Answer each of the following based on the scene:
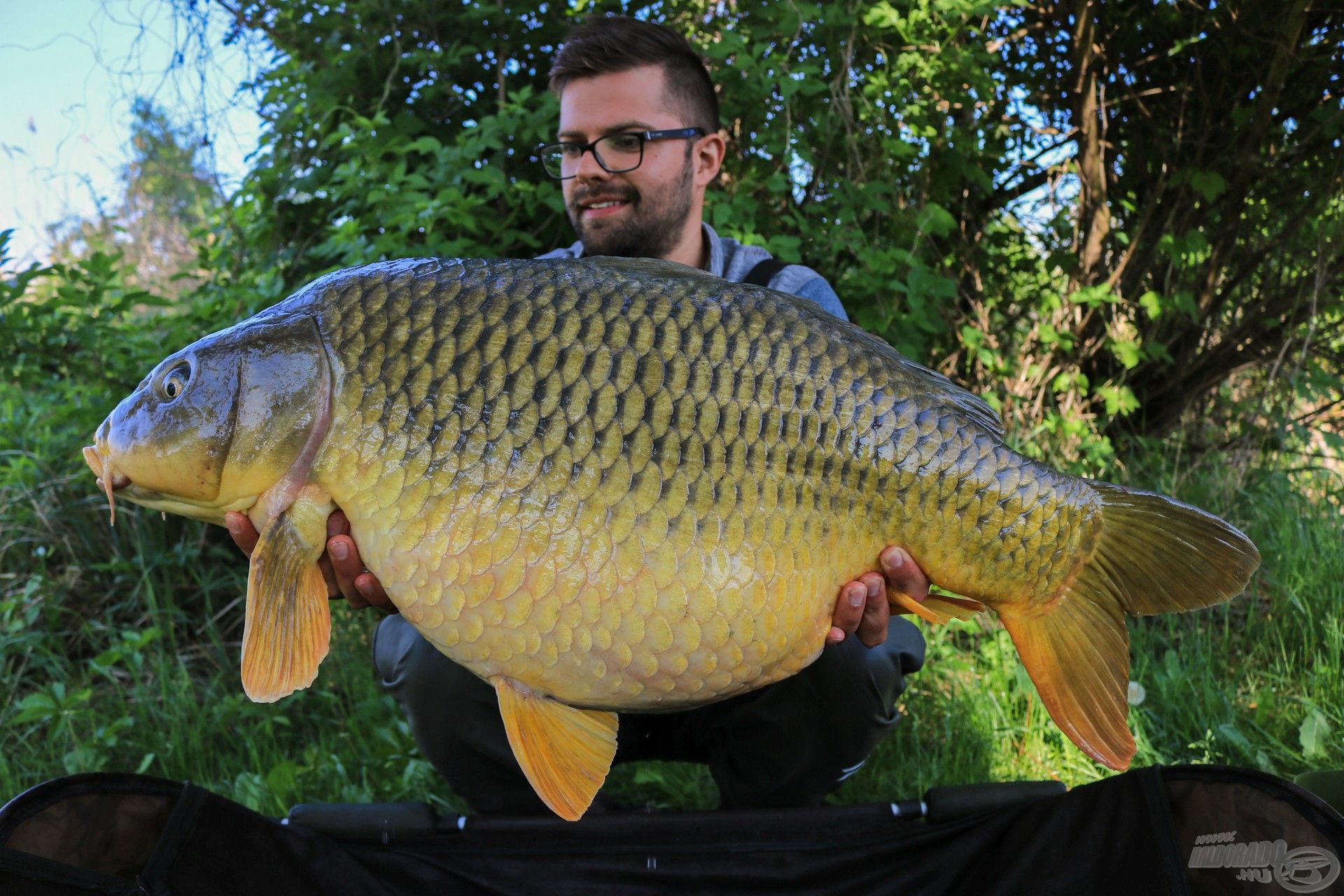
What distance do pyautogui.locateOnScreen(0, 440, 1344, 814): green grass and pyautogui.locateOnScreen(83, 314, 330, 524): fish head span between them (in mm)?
873

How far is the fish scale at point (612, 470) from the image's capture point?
96 cm

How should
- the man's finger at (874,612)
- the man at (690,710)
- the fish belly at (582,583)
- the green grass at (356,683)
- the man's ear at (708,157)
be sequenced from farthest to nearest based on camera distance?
1. the man's ear at (708,157)
2. the green grass at (356,683)
3. the man at (690,710)
4. the man's finger at (874,612)
5. the fish belly at (582,583)

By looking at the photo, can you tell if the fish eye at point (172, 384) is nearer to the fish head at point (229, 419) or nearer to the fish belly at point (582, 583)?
the fish head at point (229, 419)

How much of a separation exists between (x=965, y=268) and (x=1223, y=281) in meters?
0.71

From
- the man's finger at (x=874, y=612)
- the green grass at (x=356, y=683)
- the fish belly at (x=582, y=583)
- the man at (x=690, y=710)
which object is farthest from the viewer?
the green grass at (x=356, y=683)

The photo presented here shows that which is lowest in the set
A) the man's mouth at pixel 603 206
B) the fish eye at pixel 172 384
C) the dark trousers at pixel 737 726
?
the dark trousers at pixel 737 726

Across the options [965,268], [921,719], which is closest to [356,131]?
[965,268]

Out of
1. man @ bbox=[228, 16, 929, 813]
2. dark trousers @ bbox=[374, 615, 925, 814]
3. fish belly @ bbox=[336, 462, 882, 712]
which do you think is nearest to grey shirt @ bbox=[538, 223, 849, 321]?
man @ bbox=[228, 16, 929, 813]

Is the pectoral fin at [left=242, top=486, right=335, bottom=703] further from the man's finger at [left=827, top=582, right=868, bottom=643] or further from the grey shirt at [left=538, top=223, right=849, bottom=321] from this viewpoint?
the grey shirt at [left=538, top=223, right=849, bottom=321]

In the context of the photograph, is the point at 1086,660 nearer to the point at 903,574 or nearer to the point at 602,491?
the point at 903,574

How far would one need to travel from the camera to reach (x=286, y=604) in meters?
1.00

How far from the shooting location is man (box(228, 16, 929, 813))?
1364mm

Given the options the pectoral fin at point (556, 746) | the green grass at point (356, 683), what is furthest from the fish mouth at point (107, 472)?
the green grass at point (356, 683)

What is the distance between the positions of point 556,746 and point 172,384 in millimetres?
516
